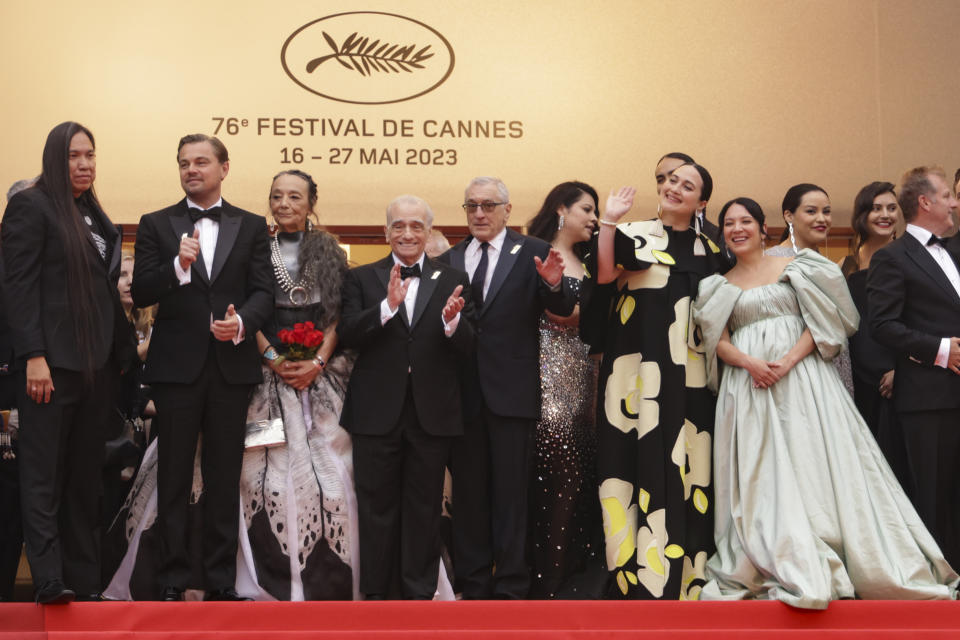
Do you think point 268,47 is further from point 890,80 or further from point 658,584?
point 658,584

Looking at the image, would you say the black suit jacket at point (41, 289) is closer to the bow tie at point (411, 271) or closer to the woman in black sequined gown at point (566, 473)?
the bow tie at point (411, 271)

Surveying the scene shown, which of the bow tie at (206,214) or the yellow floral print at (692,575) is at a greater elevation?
the bow tie at (206,214)

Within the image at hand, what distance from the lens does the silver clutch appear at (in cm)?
440

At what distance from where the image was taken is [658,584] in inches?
167

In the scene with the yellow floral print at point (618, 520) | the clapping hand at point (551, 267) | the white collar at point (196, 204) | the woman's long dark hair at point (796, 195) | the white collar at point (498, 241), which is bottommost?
the yellow floral print at point (618, 520)

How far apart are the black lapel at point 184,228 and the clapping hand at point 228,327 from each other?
23 centimetres

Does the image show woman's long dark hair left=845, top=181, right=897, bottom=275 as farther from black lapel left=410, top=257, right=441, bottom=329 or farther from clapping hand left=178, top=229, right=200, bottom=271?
clapping hand left=178, top=229, right=200, bottom=271

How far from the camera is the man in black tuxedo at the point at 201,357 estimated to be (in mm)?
4230

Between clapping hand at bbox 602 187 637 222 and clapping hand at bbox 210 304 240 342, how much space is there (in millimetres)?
1488

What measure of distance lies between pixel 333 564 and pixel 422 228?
1400 millimetres

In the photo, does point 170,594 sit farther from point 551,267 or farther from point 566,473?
point 551,267

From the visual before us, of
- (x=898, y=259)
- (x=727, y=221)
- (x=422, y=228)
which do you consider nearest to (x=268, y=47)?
(x=422, y=228)

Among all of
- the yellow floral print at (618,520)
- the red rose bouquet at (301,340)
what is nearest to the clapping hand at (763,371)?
the yellow floral print at (618,520)

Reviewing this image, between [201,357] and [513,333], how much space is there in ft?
4.14
